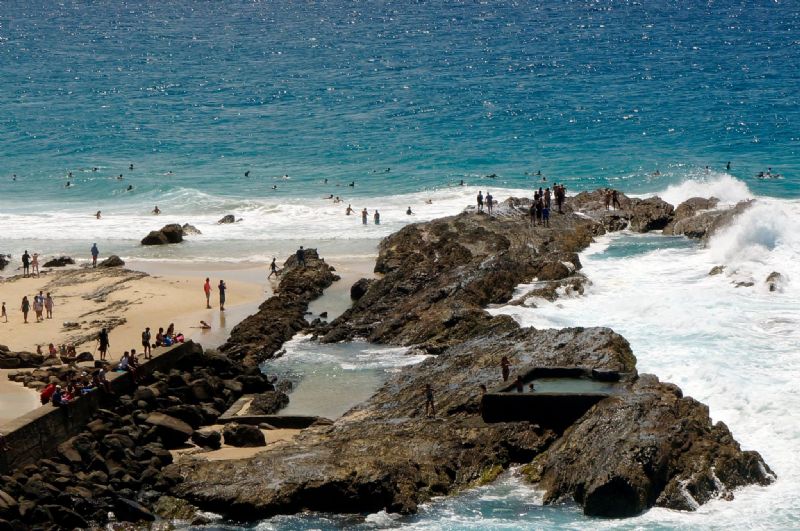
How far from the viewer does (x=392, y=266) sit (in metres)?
43.1

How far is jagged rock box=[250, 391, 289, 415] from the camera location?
92.7 ft

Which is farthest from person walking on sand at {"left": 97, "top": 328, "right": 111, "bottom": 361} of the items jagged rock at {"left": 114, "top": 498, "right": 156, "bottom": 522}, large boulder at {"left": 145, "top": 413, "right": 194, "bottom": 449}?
jagged rock at {"left": 114, "top": 498, "right": 156, "bottom": 522}

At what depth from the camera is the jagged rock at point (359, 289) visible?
4016cm

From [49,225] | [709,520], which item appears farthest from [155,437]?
[49,225]

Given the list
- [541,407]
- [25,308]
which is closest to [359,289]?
[25,308]

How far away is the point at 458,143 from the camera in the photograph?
75.2m

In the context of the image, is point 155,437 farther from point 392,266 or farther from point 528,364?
point 392,266

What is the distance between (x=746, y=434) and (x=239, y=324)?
15.4 m

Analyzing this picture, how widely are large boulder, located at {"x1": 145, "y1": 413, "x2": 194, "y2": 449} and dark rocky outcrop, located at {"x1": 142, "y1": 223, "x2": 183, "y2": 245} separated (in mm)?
26362

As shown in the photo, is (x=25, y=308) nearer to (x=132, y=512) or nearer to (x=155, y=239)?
(x=155, y=239)

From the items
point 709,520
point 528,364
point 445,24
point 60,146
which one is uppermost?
point 445,24

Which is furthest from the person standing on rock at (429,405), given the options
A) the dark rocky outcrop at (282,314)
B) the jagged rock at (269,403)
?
the dark rocky outcrop at (282,314)

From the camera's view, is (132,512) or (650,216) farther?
(650,216)

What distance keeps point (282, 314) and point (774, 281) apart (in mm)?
14304
